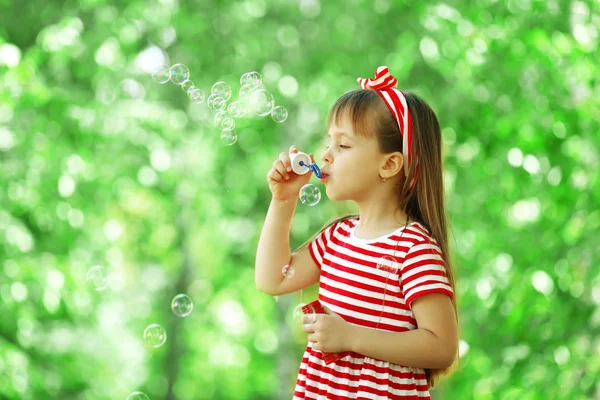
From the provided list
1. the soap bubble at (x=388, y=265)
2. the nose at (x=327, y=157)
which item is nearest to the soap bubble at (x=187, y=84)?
the nose at (x=327, y=157)

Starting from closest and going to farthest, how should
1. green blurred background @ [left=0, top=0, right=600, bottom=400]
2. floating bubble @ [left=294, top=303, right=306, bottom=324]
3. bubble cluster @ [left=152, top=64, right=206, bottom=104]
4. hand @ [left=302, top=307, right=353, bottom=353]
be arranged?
1. hand @ [left=302, top=307, right=353, bottom=353]
2. floating bubble @ [left=294, top=303, right=306, bottom=324]
3. bubble cluster @ [left=152, top=64, right=206, bottom=104]
4. green blurred background @ [left=0, top=0, right=600, bottom=400]

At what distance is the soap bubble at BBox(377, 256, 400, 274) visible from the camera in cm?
174

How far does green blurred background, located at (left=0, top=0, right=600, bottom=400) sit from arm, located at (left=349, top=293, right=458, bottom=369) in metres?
0.44

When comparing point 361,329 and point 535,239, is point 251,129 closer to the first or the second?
point 535,239

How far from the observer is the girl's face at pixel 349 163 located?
181 centimetres

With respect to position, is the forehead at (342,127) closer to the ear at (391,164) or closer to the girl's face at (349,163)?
the girl's face at (349,163)

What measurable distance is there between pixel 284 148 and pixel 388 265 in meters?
4.70

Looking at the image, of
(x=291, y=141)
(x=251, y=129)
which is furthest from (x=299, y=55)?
(x=251, y=129)

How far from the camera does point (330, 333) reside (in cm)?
165

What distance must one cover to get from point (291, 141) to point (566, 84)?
9.64ft

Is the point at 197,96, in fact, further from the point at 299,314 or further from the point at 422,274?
the point at 422,274

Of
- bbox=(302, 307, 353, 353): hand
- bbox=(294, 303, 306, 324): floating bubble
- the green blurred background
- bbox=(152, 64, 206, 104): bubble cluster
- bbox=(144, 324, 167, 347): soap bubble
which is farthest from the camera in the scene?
the green blurred background

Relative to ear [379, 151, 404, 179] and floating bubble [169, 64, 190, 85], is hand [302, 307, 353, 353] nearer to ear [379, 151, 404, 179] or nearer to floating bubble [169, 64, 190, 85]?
ear [379, 151, 404, 179]

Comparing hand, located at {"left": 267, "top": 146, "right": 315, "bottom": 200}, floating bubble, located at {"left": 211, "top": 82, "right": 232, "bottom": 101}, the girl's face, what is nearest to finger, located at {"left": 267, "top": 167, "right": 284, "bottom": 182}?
hand, located at {"left": 267, "top": 146, "right": 315, "bottom": 200}
